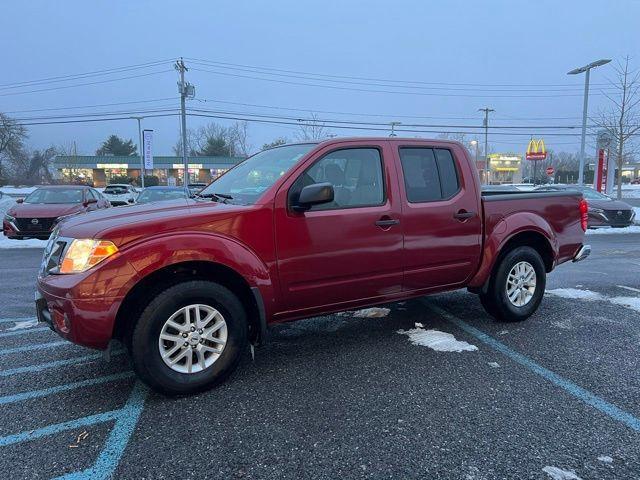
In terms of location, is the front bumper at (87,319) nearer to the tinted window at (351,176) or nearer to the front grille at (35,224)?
the tinted window at (351,176)

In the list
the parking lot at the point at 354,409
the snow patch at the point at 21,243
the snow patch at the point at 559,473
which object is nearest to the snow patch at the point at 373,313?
the parking lot at the point at 354,409

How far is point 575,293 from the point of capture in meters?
6.43

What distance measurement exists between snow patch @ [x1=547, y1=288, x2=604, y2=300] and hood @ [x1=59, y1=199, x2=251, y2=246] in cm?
485

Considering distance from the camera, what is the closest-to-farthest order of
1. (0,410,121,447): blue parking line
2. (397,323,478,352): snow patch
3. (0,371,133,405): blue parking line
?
(0,410,121,447): blue parking line, (0,371,133,405): blue parking line, (397,323,478,352): snow patch

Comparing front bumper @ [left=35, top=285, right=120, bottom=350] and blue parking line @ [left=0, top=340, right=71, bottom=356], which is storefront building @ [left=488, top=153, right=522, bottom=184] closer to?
blue parking line @ [left=0, top=340, right=71, bottom=356]

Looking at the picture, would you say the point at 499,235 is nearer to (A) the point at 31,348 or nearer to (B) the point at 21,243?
(A) the point at 31,348

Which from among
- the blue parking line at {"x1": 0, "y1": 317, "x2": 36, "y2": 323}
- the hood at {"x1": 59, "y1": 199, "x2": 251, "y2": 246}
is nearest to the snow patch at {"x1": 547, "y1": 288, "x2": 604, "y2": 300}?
the hood at {"x1": 59, "y1": 199, "x2": 251, "y2": 246}

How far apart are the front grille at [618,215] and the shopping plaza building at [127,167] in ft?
194

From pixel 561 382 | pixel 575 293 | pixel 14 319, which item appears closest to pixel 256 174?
pixel 561 382

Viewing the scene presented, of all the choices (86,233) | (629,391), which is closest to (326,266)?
(86,233)

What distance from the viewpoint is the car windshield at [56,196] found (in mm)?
12727

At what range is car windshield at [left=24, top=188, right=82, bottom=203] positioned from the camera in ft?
41.8

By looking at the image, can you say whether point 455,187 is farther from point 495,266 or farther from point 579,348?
point 579,348

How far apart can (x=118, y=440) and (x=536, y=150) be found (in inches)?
2240
